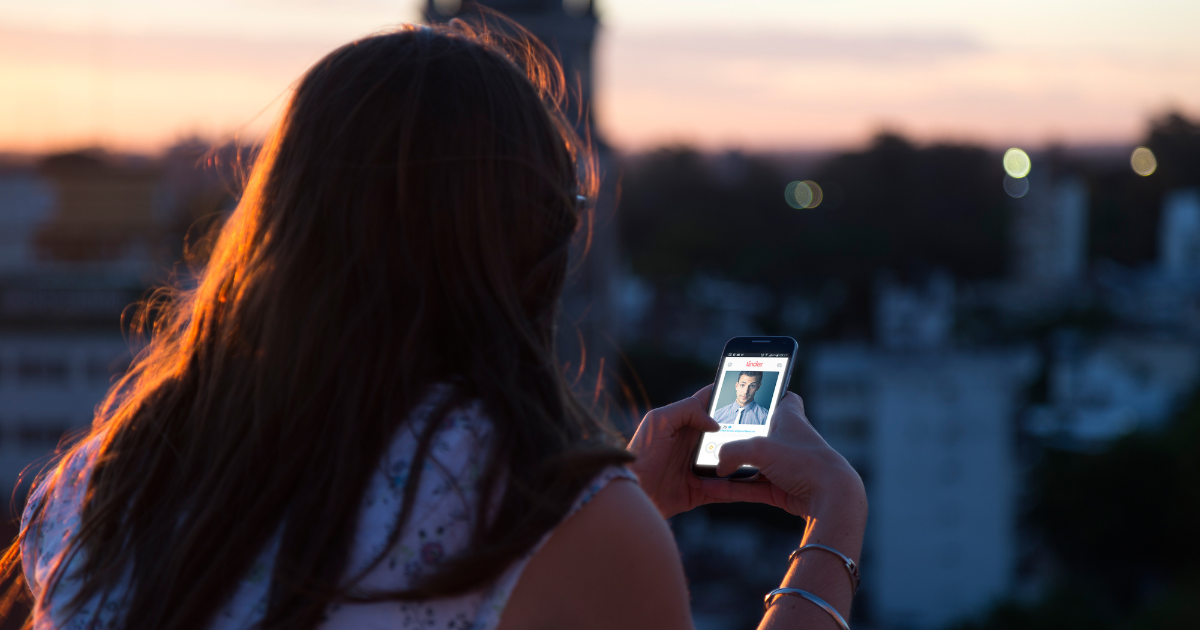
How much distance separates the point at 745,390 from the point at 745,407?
0.04m

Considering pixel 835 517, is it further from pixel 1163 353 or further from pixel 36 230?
pixel 1163 353

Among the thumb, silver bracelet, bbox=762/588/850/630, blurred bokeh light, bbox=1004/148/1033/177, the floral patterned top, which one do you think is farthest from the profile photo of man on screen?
blurred bokeh light, bbox=1004/148/1033/177

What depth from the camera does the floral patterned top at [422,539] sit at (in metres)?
0.98

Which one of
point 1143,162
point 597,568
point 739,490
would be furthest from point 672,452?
point 1143,162

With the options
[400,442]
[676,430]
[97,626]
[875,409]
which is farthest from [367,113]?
[875,409]

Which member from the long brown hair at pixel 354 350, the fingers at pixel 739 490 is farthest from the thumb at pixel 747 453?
the long brown hair at pixel 354 350

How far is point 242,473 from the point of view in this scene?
103cm

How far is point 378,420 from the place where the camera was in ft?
3.35

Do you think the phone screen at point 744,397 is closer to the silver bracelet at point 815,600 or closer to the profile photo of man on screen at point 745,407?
the profile photo of man on screen at point 745,407

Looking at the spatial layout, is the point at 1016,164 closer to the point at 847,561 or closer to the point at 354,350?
the point at 847,561

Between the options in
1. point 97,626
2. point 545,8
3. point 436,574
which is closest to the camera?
point 436,574

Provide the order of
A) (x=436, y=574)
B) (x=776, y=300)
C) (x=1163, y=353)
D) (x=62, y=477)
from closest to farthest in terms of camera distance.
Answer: (x=436, y=574), (x=62, y=477), (x=1163, y=353), (x=776, y=300)

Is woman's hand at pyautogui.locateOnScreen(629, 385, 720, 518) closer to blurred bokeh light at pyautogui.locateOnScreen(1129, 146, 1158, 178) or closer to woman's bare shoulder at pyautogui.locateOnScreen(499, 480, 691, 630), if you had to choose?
woman's bare shoulder at pyautogui.locateOnScreen(499, 480, 691, 630)

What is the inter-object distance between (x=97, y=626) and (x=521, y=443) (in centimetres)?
47
